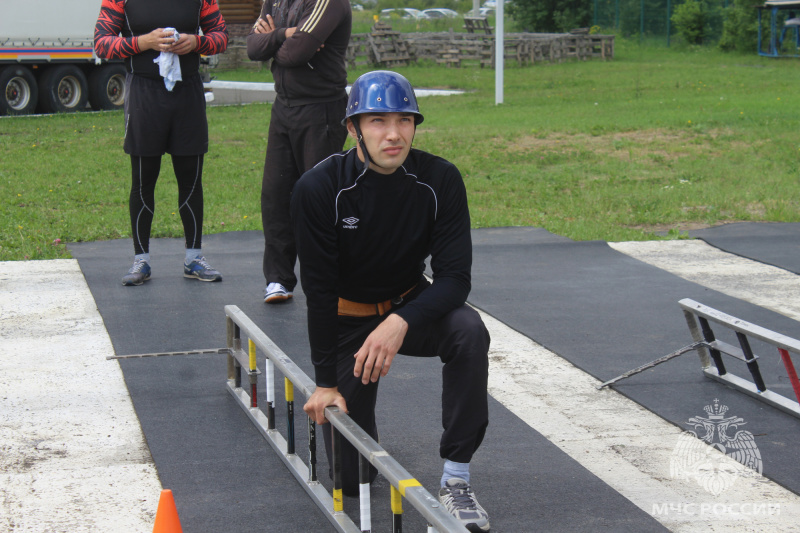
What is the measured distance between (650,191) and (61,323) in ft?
22.9

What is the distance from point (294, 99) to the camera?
6.01 meters

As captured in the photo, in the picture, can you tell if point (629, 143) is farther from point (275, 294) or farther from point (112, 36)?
point (112, 36)

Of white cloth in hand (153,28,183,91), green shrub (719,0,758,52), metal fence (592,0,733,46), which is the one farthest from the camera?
metal fence (592,0,733,46)

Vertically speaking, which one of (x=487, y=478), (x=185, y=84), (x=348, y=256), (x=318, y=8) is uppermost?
(x=318, y=8)

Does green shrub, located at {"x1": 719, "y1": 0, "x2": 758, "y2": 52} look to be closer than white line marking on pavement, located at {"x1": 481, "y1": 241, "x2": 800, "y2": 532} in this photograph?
No

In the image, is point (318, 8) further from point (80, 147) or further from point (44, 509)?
point (80, 147)

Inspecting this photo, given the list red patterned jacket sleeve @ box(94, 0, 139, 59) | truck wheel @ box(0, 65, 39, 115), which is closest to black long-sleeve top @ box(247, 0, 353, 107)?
red patterned jacket sleeve @ box(94, 0, 139, 59)

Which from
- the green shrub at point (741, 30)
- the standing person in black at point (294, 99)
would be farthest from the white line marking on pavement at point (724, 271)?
the green shrub at point (741, 30)

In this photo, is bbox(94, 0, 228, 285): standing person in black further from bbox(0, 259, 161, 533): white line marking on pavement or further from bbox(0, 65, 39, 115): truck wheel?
bbox(0, 65, 39, 115): truck wheel

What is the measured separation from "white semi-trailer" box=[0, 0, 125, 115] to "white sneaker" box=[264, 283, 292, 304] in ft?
48.6

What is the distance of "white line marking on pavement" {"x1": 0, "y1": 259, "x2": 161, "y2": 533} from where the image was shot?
3.38m

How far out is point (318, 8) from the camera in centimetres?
582

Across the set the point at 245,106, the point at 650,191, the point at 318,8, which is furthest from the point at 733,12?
the point at 318,8

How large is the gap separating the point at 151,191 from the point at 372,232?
3602mm
